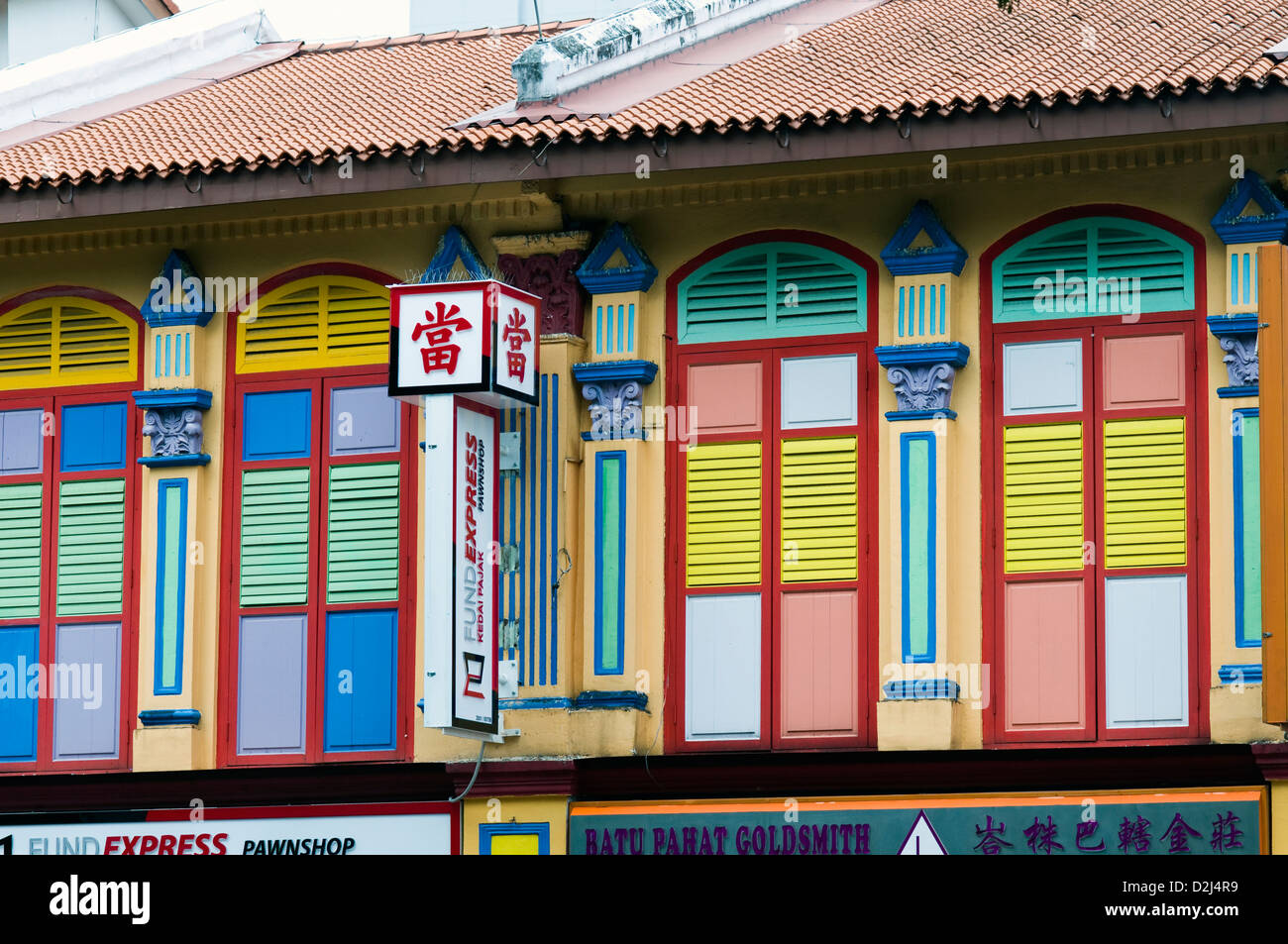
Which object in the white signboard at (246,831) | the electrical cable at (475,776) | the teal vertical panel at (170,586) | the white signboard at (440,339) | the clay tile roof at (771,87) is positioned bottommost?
the white signboard at (246,831)

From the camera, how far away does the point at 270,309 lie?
625 inches

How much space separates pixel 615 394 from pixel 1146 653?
11.1ft

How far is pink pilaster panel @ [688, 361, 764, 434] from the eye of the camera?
48.8 ft

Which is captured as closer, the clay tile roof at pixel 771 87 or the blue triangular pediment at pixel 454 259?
the clay tile roof at pixel 771 87

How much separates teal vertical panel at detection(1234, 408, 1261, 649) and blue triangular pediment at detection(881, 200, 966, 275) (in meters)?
1.78

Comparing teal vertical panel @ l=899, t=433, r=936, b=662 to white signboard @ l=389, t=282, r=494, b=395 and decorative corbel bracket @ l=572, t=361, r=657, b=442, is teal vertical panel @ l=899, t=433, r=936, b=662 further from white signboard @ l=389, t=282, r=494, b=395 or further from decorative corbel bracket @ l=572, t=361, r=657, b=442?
white signboard @ l=389, t=282, r=494, b=395

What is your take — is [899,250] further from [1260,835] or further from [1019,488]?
[1260,835]

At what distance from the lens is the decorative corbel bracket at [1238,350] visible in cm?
1387

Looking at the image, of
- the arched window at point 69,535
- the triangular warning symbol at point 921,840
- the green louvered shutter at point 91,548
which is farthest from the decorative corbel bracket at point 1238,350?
the green louvered shutter at point 91,548

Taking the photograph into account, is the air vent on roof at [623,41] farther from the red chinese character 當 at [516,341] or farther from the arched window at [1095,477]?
the arched window at [1095,477]

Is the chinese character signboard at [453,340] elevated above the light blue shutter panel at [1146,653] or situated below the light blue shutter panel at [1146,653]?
above

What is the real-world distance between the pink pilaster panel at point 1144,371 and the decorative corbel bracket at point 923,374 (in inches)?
31.9

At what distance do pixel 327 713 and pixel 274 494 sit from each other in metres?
1.38

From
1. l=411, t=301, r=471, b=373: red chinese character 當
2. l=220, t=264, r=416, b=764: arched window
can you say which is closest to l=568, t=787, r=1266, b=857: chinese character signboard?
l=220, t=264, r=416, b=764: arched window
